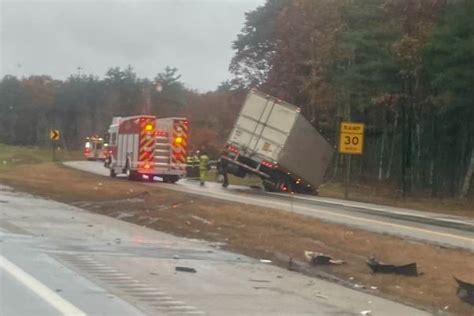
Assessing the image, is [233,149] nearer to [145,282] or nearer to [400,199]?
[400,199]

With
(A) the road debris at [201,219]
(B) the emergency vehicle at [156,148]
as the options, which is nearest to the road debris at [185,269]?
(A) the road debris at [201,219]

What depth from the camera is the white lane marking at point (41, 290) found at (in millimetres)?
8477

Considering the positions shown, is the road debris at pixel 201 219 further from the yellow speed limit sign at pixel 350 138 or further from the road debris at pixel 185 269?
the yellow speed limit sign at pixel 350 138

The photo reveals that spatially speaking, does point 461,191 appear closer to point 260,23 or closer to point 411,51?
point 411,51

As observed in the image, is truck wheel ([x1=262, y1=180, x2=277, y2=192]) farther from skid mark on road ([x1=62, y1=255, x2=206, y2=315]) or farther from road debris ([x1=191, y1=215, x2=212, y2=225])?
skid mark on road ([x1=62, y1=255, x2=206, y2=315])

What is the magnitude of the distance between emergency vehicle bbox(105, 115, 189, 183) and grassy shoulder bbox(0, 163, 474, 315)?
37.8ft

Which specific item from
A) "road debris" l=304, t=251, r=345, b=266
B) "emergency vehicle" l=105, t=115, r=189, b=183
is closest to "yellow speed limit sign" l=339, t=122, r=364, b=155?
"emergency vehicle" l=105, t=115, r=189, b=183

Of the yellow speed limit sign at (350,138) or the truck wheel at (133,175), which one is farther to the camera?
the truck wheel at (133,175)

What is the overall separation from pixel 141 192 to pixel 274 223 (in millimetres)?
10734

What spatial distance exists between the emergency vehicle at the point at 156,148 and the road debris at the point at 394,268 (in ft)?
91.6

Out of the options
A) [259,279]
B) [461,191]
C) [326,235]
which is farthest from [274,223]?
[461,191]

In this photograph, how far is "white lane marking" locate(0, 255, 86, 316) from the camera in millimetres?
8477

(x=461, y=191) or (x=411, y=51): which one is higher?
(x=411, y=51)

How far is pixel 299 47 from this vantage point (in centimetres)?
5734
